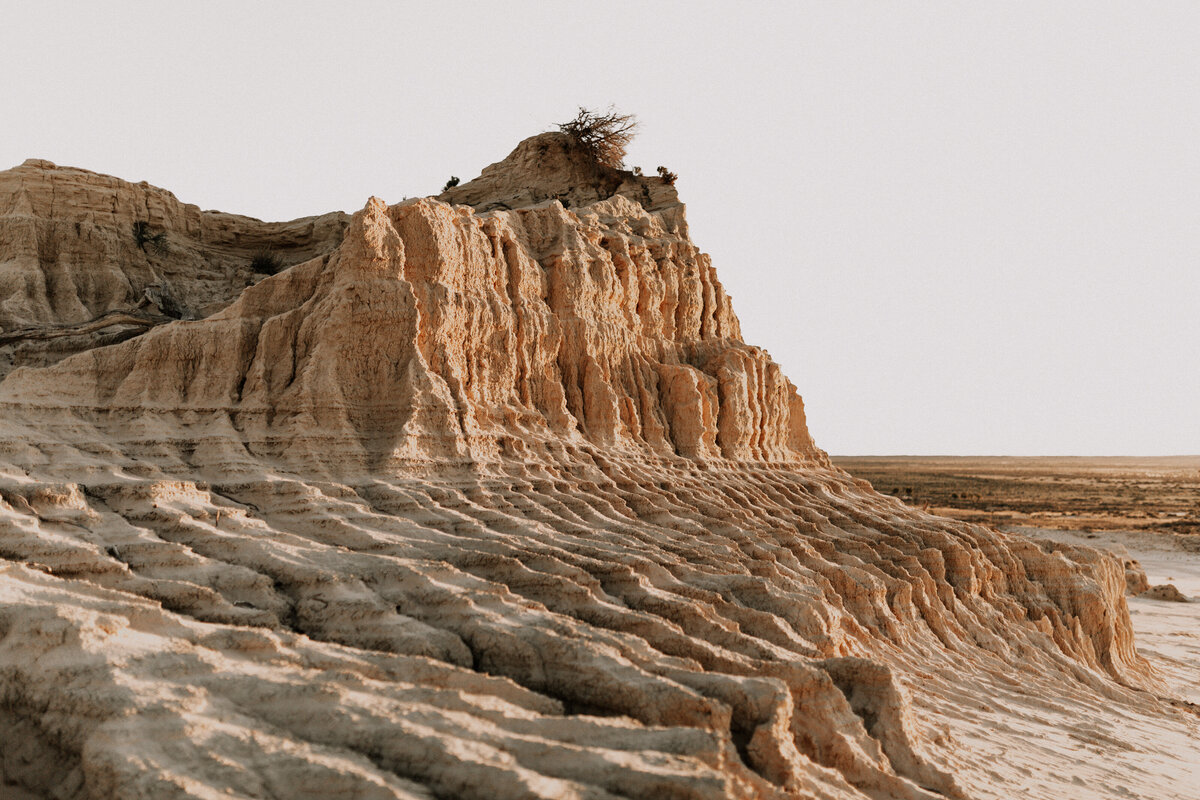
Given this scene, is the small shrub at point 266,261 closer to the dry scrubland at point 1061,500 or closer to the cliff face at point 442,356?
the cliff face at point 442,356

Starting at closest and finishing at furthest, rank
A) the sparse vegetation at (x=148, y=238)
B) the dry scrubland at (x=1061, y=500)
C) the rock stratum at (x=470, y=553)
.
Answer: the rock stratum at (x=470, y=553), the sparse vegetation at (x=148, y=238), the dry scrubland at (x=1061, y=500)

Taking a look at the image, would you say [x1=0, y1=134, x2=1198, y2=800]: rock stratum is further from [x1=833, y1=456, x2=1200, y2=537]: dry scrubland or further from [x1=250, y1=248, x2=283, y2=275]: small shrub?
[x1=833, y1=456, x2=1200, y2=537]: dry scrubland

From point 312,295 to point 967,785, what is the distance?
12.0m

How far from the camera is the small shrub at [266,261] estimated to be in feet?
70.0

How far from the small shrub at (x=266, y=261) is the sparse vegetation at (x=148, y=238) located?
77.8 inches

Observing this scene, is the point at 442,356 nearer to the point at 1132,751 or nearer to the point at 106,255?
the point at 106,255

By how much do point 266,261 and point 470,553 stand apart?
46.7 feet

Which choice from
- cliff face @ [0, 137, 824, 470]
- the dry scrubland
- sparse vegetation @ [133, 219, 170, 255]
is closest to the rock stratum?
cliff face @ [0, 137, 824, 470]

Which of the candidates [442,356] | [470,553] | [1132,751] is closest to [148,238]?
[442,356]

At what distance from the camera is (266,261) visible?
71.0 ft

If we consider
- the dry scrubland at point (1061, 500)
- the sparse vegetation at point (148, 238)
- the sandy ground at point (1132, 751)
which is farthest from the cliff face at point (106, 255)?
the dry scrubland at point (1061, 500)

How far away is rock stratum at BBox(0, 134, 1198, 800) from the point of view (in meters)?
6.22

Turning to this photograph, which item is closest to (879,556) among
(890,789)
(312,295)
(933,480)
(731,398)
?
(731,398)

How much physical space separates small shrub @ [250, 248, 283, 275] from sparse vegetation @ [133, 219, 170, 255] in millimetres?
1976
